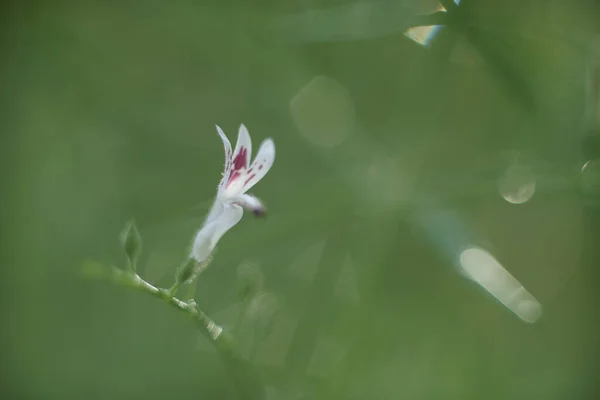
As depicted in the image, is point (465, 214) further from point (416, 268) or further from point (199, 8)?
point (199, 8)

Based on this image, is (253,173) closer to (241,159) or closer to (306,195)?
(241,159)

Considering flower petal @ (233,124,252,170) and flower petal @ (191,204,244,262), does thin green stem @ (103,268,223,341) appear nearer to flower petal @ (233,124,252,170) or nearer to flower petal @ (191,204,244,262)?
flower petal @ (191,204,244,262)

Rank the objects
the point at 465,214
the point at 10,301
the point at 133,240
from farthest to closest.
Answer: the point at 10,301 → the point at 465,214 → the point at 133,240

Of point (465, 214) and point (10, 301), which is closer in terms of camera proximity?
point (465, 214)

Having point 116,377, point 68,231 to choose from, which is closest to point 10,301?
point 68,231

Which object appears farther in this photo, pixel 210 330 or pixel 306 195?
pixel 306 195

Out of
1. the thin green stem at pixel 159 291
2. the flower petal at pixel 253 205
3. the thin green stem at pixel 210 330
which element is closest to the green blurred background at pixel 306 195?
the thin green stem at pixel 210 330

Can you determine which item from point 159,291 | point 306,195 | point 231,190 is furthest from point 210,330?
point 306,195
